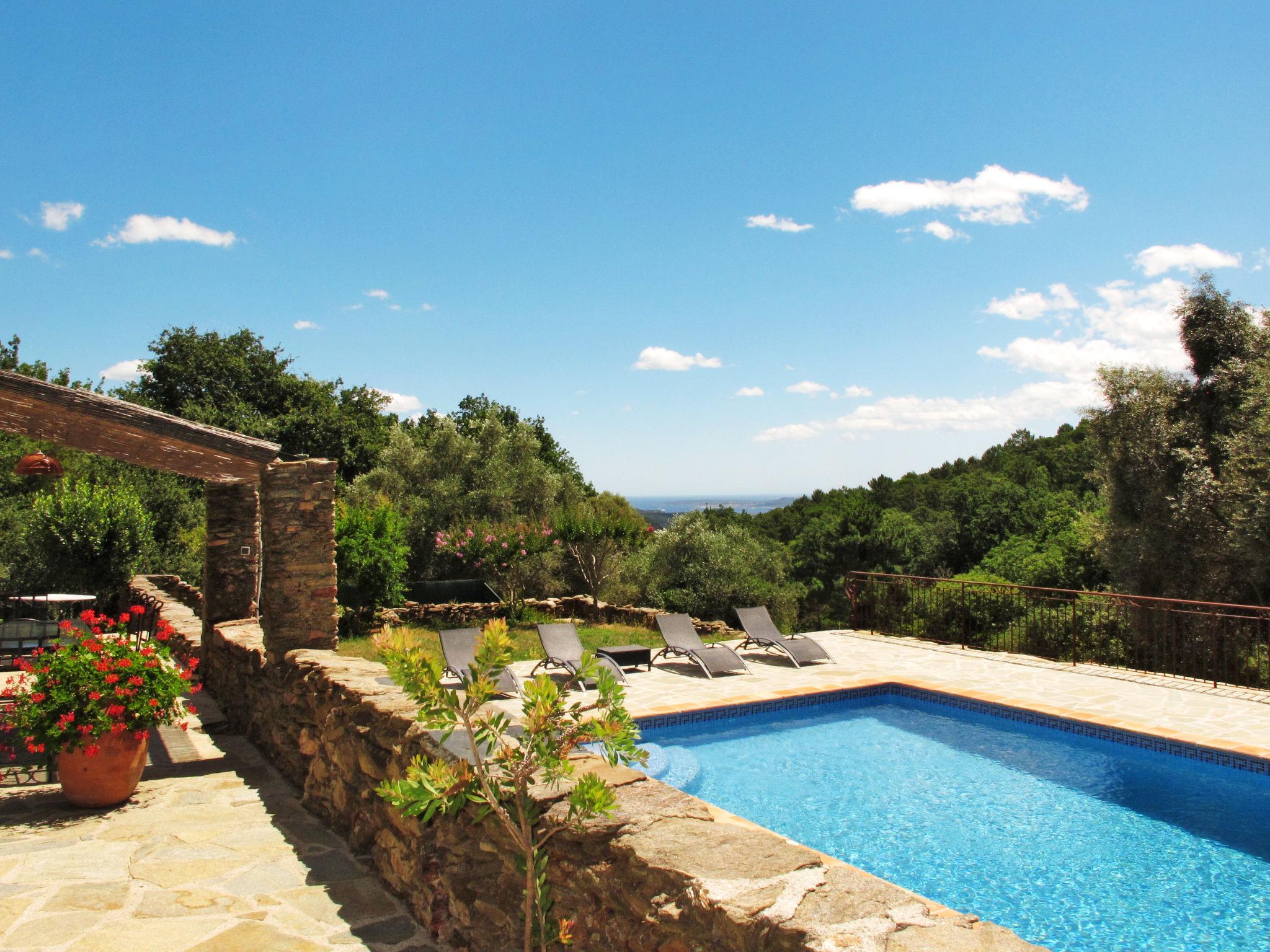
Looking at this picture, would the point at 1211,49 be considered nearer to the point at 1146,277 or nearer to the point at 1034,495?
the point at 1146,277

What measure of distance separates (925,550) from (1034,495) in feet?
16.1

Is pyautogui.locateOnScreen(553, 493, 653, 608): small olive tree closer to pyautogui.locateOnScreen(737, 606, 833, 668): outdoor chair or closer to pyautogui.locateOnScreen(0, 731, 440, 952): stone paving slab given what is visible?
pyautogui.locateOnScreen(737, 606, 833, 668): outdoor chair

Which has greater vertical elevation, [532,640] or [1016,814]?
[532,640]

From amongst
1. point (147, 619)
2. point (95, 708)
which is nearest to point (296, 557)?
point (95, 708)

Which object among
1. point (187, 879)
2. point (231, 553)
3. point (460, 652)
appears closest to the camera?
point (187, 879)

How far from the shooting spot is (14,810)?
15.8ft

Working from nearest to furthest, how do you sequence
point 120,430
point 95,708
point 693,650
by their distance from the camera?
point 95,708
point 120,430
point 693,650

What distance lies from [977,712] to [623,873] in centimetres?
721

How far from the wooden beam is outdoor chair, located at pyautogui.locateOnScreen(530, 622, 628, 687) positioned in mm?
4110

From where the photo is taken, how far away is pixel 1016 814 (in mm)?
5984

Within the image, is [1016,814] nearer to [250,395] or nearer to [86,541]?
[86,541]

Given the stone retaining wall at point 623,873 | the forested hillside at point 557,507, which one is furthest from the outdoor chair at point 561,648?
the stone retaining wall at point 623,873

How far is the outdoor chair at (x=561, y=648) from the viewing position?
9.58 metres

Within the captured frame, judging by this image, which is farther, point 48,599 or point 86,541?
point 86,541
